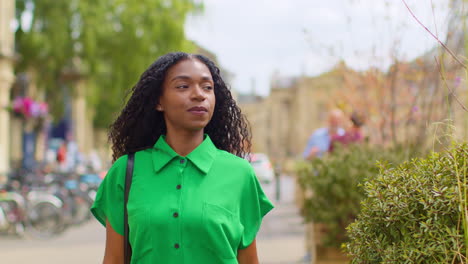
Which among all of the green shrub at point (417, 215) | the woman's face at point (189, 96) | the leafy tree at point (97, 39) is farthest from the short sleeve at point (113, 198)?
the leafy tree at point (97, 39)

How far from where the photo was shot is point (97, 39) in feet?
74.7

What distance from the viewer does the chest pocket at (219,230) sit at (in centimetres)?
244

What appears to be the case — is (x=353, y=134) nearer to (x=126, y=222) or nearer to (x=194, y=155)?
(x=194, y=155)

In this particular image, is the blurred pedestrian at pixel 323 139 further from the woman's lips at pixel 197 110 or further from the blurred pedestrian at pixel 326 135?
the woman's lips at pixel 197 110

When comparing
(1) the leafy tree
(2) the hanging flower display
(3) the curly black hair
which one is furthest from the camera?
(1) the leafy tree

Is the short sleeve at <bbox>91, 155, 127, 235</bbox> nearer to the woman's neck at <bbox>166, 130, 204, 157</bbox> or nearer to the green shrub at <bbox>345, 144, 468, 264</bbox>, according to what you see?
the woman's neck at <bbox>166, 130, 204, 157</bbox>

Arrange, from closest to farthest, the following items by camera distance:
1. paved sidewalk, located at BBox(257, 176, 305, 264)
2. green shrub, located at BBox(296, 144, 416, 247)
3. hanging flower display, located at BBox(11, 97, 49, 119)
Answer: green shrub, located at BBox(296, 144, 416, 247)
paved sidewalk, located at BBox(257, 176, 305, 264)
hanging flower display, located at BBox(11, 97, 49, 119)

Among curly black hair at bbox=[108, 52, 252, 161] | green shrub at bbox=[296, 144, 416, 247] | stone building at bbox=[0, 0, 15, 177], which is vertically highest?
stone building at bbox=[0, 0, 15, 177]

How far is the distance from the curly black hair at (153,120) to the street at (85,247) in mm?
A: 4424

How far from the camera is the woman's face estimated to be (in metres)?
2.55

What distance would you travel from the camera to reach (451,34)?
6.23 m

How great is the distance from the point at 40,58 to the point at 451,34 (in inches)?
708

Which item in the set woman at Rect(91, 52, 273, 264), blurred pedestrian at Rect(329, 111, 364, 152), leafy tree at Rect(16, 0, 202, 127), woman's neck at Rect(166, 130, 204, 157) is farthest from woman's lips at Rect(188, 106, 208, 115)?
leafy tree at Rect(16, 0, 202, 127)

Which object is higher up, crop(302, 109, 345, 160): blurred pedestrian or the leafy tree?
the leafy tree
